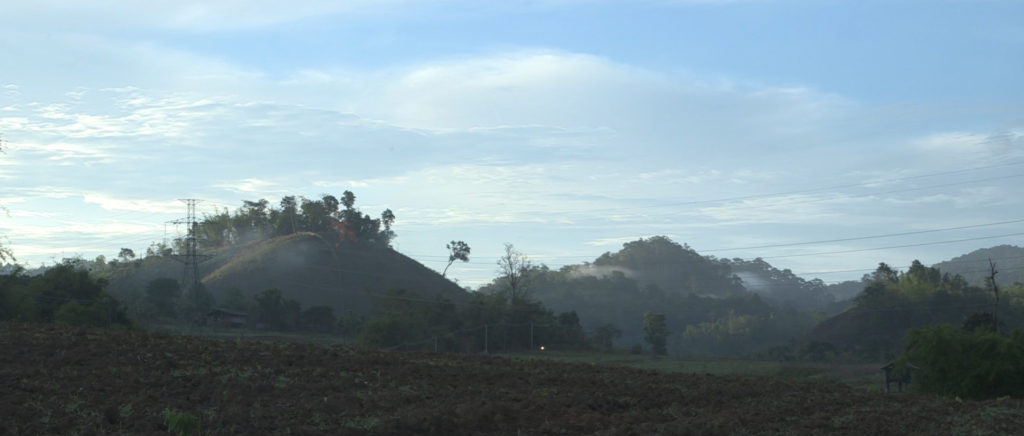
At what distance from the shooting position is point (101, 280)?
214ft

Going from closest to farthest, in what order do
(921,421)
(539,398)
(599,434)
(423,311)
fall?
(599,434)
(921,421)
(539,398)
(423,311)

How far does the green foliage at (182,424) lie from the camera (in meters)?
17.5

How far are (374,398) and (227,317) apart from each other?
71136 millimetres

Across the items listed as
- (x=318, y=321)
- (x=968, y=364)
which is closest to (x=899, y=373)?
(x=968, y=364)

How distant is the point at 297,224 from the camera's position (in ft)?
531

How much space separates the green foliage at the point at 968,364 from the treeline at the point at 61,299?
144 feet

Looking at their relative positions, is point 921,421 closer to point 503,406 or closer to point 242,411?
point 503,406

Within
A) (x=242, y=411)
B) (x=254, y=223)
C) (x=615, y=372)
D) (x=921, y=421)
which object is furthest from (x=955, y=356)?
(x=254, y=223)

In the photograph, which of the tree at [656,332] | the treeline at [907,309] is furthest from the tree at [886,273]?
the tree at [656,332]

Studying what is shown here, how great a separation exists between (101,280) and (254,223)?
348ft

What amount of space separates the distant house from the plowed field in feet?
180

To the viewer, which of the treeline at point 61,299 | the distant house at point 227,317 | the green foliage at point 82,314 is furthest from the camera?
the distant house at point 227,317

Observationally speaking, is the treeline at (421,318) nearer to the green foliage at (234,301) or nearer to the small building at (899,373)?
the green foliage at (234,301)

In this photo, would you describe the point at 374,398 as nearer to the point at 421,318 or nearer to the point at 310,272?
the point at 421,318
